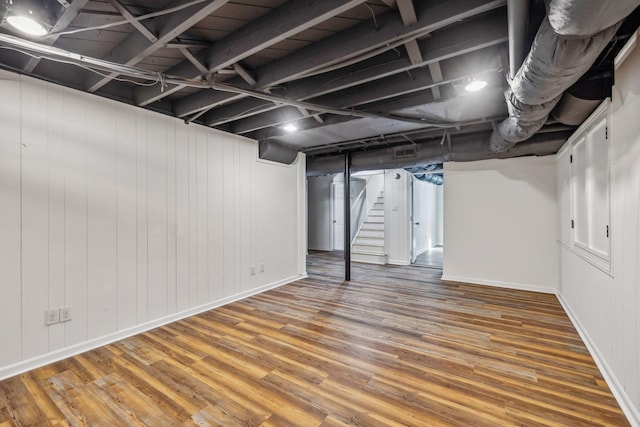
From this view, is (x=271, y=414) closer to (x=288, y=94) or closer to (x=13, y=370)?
(x=13, y=370)

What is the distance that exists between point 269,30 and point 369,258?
18.0 ft

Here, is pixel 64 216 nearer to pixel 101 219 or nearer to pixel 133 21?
pixel 101 219

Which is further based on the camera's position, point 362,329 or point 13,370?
point 362,329

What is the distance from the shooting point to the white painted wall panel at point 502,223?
4180 millimetres

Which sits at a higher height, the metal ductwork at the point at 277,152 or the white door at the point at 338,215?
the metal ductwork at the point at 277,152

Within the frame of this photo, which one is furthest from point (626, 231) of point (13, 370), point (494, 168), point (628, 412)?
point (13, 370)

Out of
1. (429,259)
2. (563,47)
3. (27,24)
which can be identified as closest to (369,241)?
(429,259)

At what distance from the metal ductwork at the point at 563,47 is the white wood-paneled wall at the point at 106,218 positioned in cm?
321

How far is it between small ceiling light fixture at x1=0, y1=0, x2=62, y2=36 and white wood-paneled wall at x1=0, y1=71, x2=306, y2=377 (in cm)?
95

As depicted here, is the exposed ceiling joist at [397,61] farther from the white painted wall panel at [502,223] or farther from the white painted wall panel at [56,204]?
the white painted wall panel at [502,223]

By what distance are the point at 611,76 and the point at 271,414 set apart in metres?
3.15

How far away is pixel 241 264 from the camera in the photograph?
3.98m

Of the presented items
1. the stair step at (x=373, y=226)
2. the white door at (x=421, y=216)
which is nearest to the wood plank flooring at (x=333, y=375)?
the stair step at (x=373, y=226)

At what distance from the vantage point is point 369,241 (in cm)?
683
